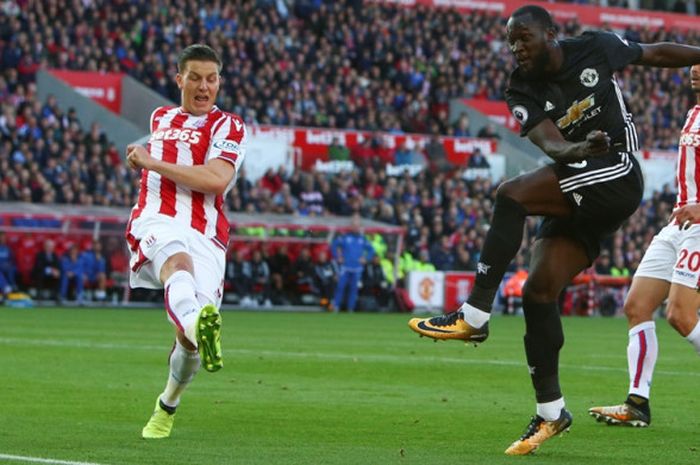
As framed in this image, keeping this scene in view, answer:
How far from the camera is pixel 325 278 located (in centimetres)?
3170

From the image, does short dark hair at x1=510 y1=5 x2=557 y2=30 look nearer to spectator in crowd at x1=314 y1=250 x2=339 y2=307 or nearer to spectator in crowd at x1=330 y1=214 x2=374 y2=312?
spectator in crowd at x1=330 y1=214 x2=374 y2=312

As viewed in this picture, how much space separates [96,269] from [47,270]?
986 millimetres

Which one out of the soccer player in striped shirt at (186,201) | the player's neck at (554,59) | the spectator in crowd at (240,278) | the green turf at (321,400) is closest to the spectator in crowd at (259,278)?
the spectator in crowd at (240,278)

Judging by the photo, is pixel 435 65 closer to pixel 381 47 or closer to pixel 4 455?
pixel 381 47

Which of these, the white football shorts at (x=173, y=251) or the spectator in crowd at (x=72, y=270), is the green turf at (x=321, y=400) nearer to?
the white football shorts at (x=173, y=251)

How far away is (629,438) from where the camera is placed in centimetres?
918

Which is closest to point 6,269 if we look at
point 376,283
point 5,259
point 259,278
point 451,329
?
point 5,259

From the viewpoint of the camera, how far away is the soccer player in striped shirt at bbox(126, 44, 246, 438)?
27.4ft

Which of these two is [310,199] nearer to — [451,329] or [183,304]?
[451,329]

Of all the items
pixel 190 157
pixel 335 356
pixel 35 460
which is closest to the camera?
pixel 35 460

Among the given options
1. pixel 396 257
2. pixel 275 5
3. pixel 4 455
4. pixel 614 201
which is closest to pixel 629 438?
pixel 614 201

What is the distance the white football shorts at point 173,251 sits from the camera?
8.38 metres

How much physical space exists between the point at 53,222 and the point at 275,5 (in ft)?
41.7

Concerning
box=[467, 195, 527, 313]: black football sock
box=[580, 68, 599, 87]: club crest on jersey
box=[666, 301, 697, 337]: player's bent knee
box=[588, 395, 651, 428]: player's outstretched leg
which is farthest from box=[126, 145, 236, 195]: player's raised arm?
box=[666, 301, 697, 337]: player's bent knee
